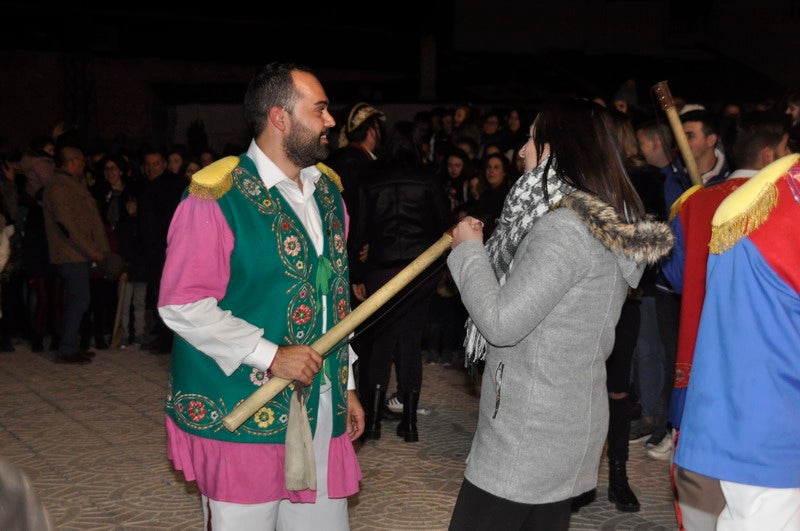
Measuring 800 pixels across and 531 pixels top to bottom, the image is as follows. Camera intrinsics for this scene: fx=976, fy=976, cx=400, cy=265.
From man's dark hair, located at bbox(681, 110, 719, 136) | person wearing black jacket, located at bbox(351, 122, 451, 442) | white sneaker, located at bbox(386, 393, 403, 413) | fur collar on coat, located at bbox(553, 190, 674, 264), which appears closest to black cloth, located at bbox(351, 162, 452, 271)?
person wearing black jacket, located at bbox(351, 122, 451, 442)

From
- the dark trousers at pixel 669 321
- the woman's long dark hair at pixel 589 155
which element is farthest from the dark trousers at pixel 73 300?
the woman's long dark hair at pixel 589 155

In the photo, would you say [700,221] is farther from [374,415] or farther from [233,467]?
[374,415]

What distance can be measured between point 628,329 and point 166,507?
7.96 ft

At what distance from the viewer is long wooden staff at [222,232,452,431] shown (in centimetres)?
262

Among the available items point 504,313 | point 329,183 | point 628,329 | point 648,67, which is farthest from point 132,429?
point 648,67

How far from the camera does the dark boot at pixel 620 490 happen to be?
4.78 m

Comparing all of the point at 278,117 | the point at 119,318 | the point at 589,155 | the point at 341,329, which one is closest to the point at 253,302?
the point at 341,329

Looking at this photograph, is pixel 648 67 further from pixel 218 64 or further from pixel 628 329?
pixel 628 329

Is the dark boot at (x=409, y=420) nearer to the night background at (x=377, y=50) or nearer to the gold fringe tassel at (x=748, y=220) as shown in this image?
the gold fringe tassel at (x=748, y=220)

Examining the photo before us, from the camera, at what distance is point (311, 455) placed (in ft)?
8.98

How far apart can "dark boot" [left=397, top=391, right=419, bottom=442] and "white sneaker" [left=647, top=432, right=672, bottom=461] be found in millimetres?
1403

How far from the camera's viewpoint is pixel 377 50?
955 inches

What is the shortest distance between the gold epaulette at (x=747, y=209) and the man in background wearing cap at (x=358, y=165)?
395 centimetres

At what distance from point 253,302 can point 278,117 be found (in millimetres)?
551
